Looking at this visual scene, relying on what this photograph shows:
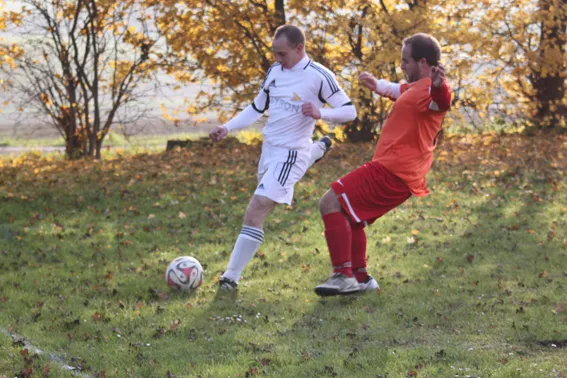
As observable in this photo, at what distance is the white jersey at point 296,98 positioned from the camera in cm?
672

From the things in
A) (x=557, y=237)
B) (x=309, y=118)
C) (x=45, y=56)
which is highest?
(x=45, y=56)

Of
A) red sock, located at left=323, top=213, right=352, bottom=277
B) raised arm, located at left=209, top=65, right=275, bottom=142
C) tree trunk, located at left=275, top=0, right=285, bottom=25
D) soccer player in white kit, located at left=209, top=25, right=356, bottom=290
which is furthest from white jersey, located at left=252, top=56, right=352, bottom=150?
tree trunk, located at left=275, top=0, right=285, bottom=25

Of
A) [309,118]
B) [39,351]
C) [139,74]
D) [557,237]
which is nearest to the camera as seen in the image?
[39,351]

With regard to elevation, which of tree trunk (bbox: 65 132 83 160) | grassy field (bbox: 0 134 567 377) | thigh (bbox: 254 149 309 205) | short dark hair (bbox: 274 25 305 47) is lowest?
grassy field (bbox: 0 134 567 377)

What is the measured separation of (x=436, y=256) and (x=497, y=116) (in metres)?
10.4

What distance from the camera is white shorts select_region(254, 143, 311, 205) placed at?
6.70 m

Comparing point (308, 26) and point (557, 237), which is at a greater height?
point (308, 26)

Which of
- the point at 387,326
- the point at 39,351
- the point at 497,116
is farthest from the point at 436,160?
the point at 39,351

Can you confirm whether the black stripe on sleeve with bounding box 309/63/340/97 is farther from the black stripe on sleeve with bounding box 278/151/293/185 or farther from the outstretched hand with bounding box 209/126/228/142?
the outstretched hand with bounding box 209/126/228/142

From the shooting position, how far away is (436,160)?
563 inches

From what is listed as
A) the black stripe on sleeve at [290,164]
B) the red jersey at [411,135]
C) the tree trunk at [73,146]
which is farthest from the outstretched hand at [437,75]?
the tree trunk at [73,146]

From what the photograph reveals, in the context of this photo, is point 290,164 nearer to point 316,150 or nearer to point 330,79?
point 316,150

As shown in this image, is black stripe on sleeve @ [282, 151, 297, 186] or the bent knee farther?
black stripe on sleeve @ [282, 151, 297, 186]

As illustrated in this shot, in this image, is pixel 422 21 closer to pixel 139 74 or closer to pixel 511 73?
pixel 511 73
